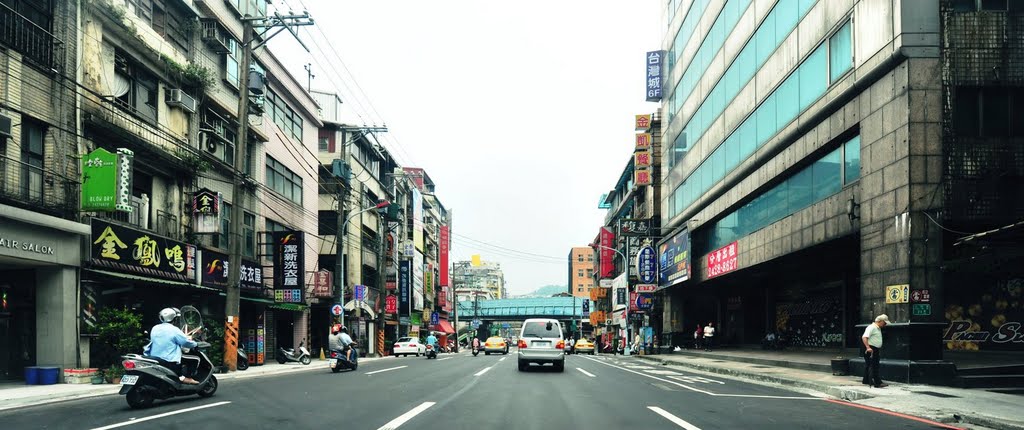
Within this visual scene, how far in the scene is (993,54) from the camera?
57.6ft

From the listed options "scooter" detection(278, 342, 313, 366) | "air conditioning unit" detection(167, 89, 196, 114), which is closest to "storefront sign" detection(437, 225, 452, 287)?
"scooter" detection(278, 342, 313, 366)

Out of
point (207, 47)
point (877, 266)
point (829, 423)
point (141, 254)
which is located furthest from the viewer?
point (207, 47)

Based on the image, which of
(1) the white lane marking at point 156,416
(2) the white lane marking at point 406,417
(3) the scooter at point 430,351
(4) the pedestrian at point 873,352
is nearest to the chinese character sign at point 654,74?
(3) the scooter at point 430,351

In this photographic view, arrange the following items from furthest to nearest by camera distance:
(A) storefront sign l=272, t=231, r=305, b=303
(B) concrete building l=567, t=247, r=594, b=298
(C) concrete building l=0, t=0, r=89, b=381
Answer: (B) concrete building l=567, t=247, r=594, b=298 → (A) storefront sign l=272, t=231, r=305, b=303 → (C) concrete building l=0, t=0, r=89, b=381

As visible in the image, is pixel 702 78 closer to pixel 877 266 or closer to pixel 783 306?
pixel 783 306

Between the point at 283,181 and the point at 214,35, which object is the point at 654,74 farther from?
the point at 214,35

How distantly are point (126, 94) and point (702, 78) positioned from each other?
2756 centimetres

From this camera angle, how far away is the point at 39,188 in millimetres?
18906

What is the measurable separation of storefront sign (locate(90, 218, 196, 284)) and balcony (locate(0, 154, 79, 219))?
106 centimetres

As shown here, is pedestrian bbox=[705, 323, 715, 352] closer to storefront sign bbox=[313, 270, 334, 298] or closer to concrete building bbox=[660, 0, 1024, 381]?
concrete building bbox=[660, 0, 1024, 381]

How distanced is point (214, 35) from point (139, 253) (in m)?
10.6

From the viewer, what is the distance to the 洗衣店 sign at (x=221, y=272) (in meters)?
27.6

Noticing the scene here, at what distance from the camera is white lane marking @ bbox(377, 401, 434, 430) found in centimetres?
928

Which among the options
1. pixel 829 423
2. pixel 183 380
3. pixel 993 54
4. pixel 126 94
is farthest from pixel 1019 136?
pixel 126 94
